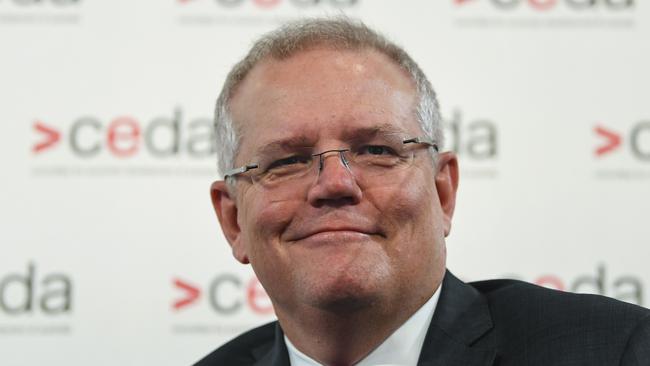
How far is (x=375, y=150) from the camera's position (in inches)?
89.1

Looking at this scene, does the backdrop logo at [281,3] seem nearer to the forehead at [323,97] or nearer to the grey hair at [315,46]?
the grey hair at [315,46]

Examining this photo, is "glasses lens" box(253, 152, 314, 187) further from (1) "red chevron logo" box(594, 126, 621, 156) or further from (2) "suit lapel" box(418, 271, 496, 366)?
(1) "red chevron logo" box(594, 126, 621, 156)

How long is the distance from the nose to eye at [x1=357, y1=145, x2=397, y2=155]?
8 cm

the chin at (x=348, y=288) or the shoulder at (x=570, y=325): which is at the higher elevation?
the chin at (x=348, y=288)

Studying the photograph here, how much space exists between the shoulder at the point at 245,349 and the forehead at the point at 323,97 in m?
0.72

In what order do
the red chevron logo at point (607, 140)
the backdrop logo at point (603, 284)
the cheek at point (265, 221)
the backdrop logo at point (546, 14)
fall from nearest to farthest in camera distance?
the cheek at point (265, 221), the backdrop logo at point (603, 284), the red chevron logo at point (607, 140), the backdrop logo at point (546, 14)

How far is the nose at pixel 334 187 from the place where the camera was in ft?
6.98

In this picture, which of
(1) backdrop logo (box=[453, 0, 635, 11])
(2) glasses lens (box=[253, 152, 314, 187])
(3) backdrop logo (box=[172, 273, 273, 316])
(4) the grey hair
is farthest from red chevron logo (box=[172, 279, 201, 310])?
(1) backdrop logo (box=[453, 0, 635, 11])

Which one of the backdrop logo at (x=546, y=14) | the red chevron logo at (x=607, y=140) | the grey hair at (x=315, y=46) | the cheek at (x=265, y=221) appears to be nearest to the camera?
the cheek at (x=265, y=221)

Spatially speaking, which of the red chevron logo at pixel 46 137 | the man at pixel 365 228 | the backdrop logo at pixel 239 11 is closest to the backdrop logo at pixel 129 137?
the red chevron logo at pixel 46 137

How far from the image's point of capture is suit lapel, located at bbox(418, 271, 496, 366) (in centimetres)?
214

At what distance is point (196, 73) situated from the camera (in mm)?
3602

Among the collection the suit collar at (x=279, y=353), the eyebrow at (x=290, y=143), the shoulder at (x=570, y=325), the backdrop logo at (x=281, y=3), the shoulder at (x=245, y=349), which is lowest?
the shoulder at (x=245, y=349)

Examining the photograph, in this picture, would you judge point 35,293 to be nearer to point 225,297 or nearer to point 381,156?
point 225,297
